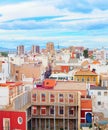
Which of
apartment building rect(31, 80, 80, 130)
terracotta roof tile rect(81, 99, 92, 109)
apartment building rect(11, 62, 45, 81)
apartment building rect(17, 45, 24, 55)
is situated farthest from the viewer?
apartment building rect(17, 45, 24, 55)

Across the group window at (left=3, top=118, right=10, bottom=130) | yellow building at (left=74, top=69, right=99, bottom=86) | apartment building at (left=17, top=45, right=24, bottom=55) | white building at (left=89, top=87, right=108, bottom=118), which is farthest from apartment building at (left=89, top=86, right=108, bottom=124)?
apartment building at (left=17, top=45, right=24, bottom=55)

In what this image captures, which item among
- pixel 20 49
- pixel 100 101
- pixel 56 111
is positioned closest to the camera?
pixel 56 111

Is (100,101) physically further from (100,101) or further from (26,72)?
(26,72)

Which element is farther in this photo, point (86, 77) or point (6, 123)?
point (86, 77)

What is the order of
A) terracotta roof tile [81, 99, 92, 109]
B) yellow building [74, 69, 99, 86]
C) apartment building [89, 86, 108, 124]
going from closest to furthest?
terracotta roof tile [81, 99, 92, 109] < apartment building [89, 86, 108, 124] < yellow building [74, 69, 99, 86]

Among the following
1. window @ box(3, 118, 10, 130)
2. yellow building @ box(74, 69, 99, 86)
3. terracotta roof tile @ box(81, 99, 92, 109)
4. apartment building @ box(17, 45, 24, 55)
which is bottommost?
window @ box(3, 118, 10, 130)

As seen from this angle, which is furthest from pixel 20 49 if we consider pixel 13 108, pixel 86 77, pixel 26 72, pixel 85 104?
pixel 13 108

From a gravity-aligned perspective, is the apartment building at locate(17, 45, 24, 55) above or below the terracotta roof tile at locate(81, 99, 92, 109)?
above

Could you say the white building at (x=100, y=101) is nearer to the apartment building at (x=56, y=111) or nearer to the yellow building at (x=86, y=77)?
the apartment building at (x=56, y=111)

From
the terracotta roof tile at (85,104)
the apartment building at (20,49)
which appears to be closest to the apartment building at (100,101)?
the terracotta roof tile at (85,104)

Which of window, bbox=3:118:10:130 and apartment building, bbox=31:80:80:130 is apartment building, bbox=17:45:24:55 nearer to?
apartment building, bbox=31:80:80:130

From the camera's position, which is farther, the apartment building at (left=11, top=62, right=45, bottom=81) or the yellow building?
the apartment building at (left=11, top=62, right=45, bottom=81)

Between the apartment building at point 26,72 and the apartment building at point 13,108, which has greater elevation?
the apartment building at point 26,72

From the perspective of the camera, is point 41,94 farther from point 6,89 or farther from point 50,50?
point 50,50
